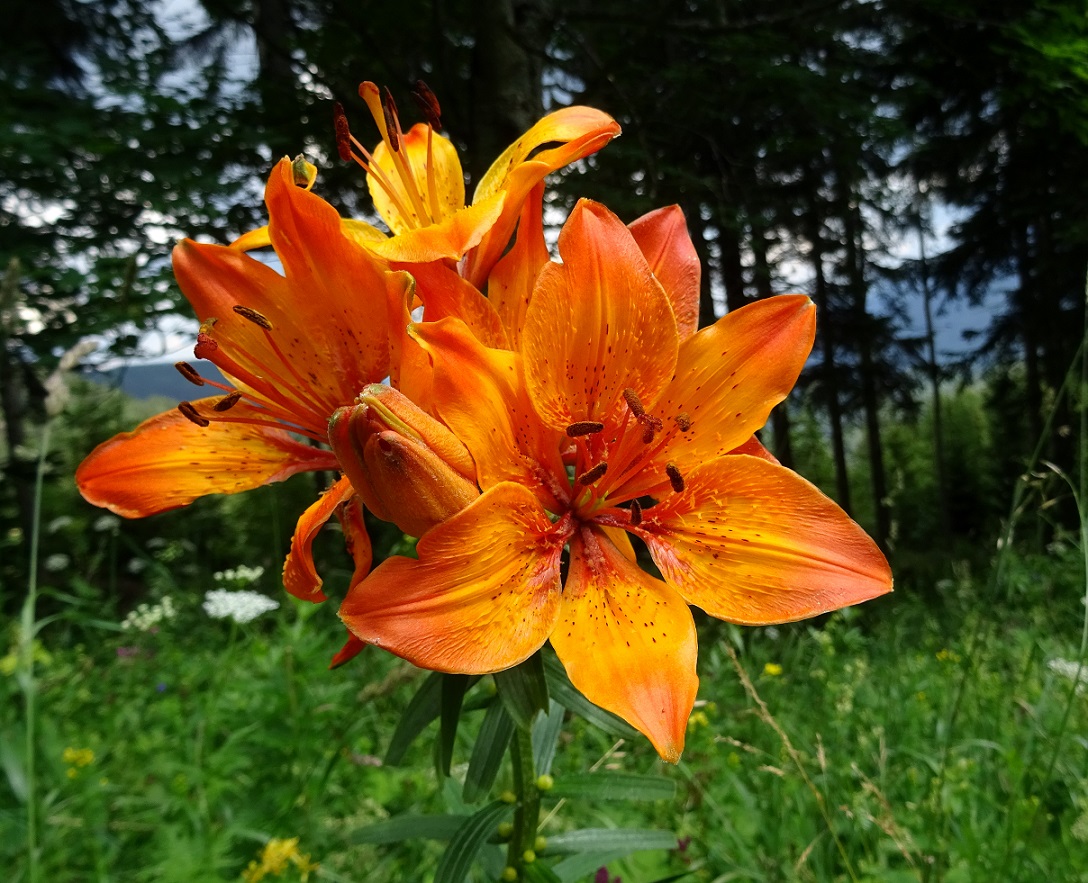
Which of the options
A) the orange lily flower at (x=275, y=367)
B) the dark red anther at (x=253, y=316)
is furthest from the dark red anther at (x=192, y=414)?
the dark red anther at (x=253, y=316)

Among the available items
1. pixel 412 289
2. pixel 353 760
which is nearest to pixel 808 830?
pixel 353 760

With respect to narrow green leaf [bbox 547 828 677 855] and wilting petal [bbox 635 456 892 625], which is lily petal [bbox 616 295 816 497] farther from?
narrow green leaf [bbox 547 828 677 855]

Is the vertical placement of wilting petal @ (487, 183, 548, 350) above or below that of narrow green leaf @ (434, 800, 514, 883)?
above

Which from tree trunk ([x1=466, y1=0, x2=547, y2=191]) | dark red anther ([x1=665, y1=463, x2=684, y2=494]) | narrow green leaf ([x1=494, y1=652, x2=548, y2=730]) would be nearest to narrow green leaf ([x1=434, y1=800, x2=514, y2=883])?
narrow green leaf ([x1=494, y1=652, x2=548, y2=730])

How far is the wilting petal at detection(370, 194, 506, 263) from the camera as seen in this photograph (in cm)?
65

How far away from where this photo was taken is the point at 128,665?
10.9ft

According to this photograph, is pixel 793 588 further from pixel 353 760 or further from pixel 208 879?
pixel 353 760

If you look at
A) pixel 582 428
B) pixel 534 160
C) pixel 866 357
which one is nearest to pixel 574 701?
pixel 582 428

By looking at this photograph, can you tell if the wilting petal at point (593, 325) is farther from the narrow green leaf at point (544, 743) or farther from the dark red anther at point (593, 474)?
the narrow green leaf at point (544, 743)

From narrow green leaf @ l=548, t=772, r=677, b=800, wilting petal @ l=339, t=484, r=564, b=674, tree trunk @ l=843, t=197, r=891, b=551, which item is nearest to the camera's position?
wilting petal @ l=339, t=484, r=564, b=674

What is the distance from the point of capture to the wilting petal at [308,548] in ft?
2.16

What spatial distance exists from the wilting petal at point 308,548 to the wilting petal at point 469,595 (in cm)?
8

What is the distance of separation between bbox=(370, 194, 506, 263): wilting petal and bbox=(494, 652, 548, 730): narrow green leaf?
1.27 ft

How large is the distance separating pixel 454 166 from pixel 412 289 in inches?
15.8
